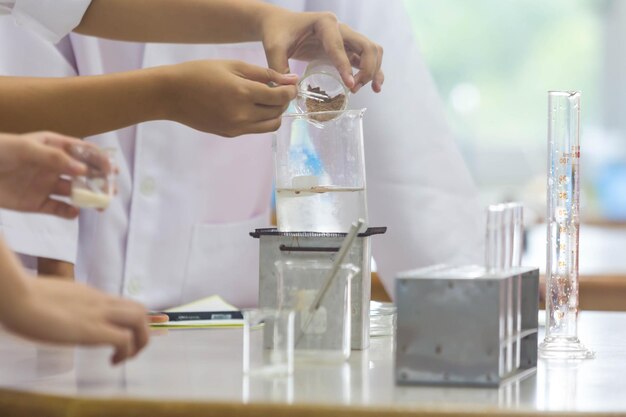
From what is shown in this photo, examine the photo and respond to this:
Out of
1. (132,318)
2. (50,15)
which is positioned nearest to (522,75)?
(50,15)

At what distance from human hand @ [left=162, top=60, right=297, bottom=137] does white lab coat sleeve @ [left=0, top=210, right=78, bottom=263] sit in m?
0.53

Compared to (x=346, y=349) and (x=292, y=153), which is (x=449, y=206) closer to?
(x=292, y=153)

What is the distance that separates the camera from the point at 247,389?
1.13 m

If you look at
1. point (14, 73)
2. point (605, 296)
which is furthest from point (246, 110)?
point (605, 296)

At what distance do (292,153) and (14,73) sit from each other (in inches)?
32.0

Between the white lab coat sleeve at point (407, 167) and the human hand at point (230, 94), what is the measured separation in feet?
2.40

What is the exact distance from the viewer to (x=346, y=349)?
1.32m

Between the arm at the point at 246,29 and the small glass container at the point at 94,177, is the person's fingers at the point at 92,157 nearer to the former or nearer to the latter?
the small glass container at the point at 94,177

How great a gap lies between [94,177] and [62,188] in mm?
125

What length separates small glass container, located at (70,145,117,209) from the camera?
1.14m

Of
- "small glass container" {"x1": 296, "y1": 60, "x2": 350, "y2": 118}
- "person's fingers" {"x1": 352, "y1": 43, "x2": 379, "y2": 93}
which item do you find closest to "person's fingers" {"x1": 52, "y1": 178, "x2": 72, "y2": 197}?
"small glass container" {"x1": 296, "y1": 60, "x2": 350, "y2": 118}

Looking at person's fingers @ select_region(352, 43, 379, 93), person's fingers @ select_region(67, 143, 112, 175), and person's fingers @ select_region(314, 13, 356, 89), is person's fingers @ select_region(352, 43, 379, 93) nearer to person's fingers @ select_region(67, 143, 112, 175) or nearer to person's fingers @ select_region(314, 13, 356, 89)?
person's fingers @ select_region(314, 13, 356, 89)

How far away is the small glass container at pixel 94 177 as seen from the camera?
3.75 ft

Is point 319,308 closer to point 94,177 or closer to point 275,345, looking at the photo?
point 275,345
